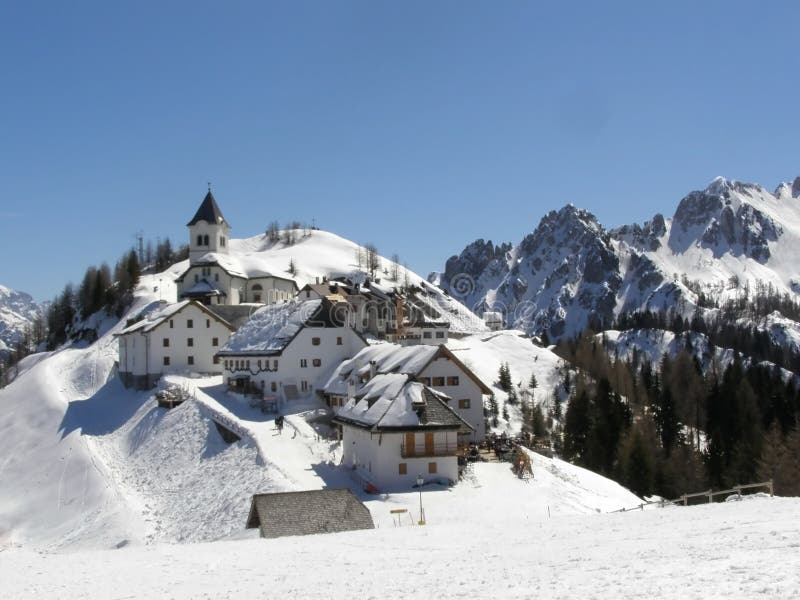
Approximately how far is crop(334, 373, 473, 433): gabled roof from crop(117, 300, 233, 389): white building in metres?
29.2

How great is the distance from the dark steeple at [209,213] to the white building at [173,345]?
31.3 m

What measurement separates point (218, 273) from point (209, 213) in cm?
1036

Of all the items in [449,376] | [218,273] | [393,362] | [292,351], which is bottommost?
[449,376]

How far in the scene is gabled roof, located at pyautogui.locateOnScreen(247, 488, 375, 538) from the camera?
28.4 m

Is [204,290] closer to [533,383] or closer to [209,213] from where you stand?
[209,213]

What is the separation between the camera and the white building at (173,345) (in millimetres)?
68812

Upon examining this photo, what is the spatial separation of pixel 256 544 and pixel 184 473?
24.5 metres

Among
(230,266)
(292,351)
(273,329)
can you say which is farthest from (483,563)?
(230,266)

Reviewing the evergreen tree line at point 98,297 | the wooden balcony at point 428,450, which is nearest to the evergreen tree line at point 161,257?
the evergreen tree line at point 98,297

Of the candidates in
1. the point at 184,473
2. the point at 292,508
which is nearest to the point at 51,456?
the point at 184,473

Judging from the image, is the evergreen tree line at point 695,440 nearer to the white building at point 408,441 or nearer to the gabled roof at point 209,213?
the white building at point 408,441

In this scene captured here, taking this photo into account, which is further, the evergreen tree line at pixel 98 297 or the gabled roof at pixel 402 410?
the evergreen tree line at pixel 98 297

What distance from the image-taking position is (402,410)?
41.6 meters

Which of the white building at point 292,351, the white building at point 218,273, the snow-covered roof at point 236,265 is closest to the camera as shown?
the white building at point 292,351
